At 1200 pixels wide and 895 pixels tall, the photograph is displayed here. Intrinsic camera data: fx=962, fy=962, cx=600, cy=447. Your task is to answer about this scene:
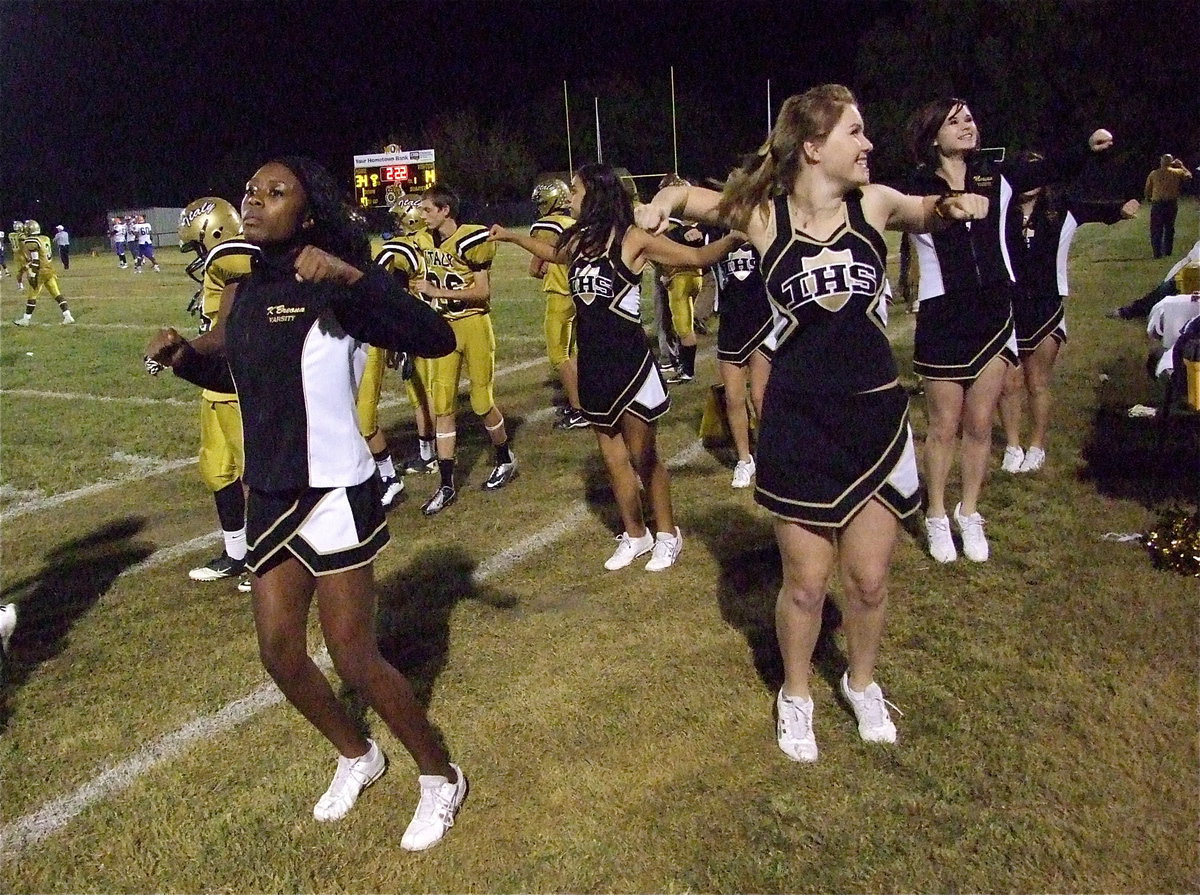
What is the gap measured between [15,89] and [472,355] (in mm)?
56500

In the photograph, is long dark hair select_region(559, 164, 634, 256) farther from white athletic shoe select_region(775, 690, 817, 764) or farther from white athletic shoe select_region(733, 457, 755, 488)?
white athletic shoe select_region(775, 690, 817, 764)

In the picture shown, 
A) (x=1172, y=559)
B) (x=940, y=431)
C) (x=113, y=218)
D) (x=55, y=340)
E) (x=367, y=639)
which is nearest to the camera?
(x=367, y=639)

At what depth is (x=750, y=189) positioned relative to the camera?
3.14m

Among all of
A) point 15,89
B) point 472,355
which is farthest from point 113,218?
point 472,355

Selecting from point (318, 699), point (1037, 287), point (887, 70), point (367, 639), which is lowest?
point (318, 699)

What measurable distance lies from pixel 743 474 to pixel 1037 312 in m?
2.20

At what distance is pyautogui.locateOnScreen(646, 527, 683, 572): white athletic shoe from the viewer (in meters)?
5.04

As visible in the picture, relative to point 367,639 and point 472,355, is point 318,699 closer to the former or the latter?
point 367,639

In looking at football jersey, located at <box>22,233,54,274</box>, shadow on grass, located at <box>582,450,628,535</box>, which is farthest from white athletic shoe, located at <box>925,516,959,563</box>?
football jersey, located at <box>22,233,54,274</box>

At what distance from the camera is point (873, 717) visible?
339 centimetres

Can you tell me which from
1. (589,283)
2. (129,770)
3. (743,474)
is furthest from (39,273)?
(129,770)

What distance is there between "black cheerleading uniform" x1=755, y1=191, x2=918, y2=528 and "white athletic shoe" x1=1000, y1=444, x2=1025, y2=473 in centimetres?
351

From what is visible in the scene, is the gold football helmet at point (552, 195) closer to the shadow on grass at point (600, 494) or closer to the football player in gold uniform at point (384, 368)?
the football player in gold uniform at point (384, 368)

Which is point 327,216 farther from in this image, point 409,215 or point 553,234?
point 409,215
